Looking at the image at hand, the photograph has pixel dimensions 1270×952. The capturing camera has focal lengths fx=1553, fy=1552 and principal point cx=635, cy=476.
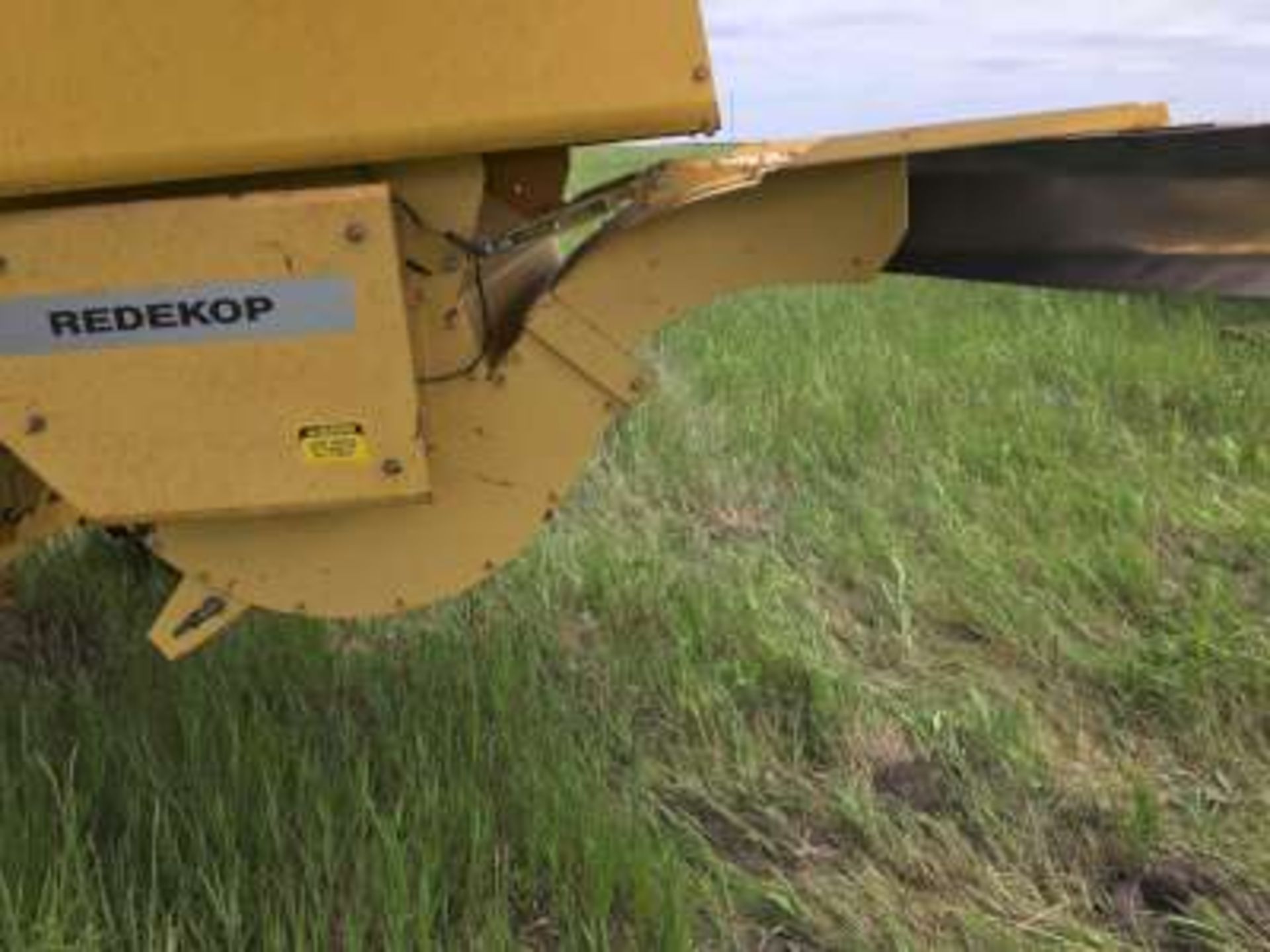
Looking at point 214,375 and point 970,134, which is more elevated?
point 970,134

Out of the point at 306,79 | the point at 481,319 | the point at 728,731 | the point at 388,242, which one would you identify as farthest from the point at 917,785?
the point at 306,79

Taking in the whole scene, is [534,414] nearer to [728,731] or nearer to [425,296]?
[425,296]

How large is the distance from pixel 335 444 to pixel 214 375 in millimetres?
183

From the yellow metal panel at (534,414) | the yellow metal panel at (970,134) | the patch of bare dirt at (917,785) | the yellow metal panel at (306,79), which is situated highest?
the yellow metal panel at (306,79)

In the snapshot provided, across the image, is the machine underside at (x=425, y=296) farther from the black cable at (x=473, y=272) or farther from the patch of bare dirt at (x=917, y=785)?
the patch of bare dirt at (x=917, y=785)

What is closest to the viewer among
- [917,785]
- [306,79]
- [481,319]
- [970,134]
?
[306,79]

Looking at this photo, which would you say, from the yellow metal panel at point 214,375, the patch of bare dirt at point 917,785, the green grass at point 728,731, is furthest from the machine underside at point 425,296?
the patch of bare dirt at point 917,785

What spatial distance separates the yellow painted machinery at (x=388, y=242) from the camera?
6.59ft

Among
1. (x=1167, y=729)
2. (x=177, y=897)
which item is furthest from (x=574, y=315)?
(x=1167, y=729)

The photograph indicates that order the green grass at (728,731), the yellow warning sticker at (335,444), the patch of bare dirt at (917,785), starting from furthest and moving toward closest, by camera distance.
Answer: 1. the patch of bare dirt at (917,785)
2. the green grass at (728,731)
3. the yellow warning sticker at (335,444)

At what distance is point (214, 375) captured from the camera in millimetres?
2068

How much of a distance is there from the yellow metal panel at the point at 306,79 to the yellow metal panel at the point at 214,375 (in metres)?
0.07

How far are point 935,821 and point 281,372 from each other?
145 centimetres

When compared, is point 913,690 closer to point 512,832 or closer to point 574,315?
point 512,832
